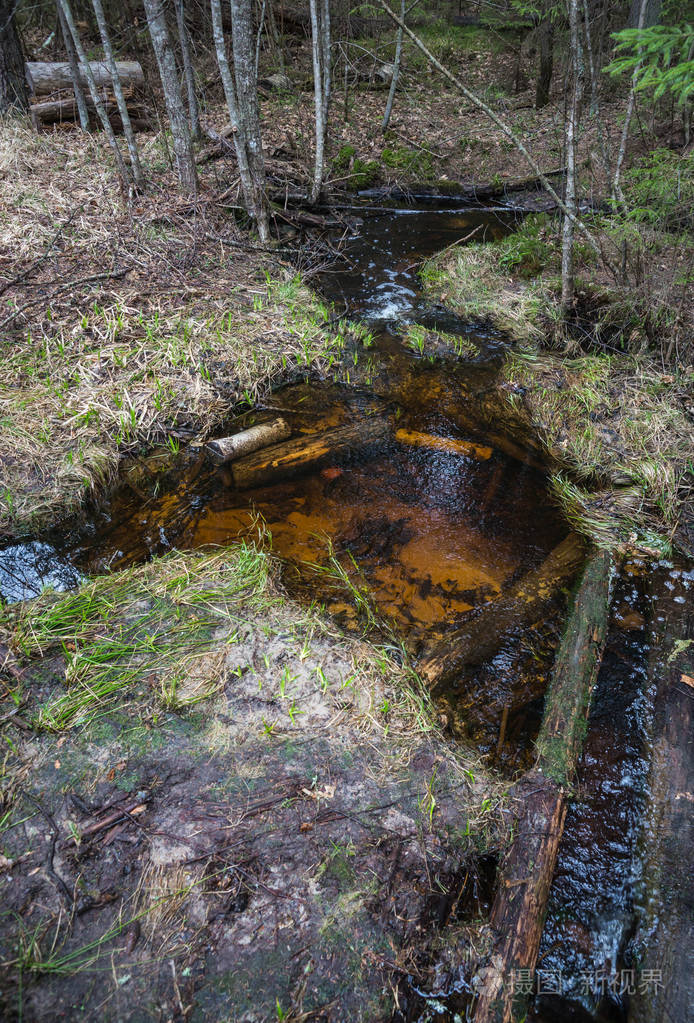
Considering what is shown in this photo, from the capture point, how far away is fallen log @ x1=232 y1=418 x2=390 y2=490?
454 cm

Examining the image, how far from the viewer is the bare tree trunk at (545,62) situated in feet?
39.4

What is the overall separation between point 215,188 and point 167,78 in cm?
168

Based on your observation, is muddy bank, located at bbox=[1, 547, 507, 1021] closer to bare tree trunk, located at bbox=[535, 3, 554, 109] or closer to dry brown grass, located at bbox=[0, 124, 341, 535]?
dry brown grass, located at bbox=[0, 124, 341, 535]

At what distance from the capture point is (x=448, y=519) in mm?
4270

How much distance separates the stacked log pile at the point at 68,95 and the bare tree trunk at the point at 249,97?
3.47 meters

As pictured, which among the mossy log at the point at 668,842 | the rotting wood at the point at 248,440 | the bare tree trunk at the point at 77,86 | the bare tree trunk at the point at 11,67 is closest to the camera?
the mossy log at the point at 668,842

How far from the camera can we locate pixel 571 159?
16.1 ft

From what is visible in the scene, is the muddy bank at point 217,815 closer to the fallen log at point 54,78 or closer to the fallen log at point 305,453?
the fallen log at point 305,453

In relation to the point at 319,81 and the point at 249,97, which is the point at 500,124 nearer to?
the point at 249,97

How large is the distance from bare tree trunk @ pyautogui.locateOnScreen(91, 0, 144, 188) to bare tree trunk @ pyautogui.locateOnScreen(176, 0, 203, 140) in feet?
3.19

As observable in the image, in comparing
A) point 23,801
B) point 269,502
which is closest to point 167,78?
point 269,502

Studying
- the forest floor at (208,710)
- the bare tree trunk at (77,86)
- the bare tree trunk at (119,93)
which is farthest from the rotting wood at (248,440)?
the bare tree trunk at (77,86)

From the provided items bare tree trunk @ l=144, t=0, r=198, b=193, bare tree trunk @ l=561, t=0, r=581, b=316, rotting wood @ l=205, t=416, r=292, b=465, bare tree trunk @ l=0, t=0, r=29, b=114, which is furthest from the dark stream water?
bare tree trunk @ l=0, t=0, r=29, b=114

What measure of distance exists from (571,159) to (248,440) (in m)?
3.97
